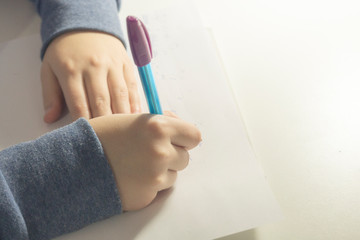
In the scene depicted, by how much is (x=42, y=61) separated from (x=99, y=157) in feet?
0.81

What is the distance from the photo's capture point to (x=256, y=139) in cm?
48

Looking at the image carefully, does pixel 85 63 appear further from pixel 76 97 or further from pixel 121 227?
pixel 121 227

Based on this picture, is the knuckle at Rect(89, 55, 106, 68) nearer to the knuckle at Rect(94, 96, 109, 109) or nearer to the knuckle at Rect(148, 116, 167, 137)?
the knuckle at Rect(94, 96, 109, 109)

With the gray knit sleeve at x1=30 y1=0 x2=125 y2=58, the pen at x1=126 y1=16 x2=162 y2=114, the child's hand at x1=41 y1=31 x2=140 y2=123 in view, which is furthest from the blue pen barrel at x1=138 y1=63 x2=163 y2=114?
the gray knit sleeve at x1=30 y1=0 x2=125 y2=58

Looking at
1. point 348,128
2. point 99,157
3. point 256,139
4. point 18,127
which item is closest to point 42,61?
point 18,127

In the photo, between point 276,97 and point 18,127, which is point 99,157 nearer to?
point 18,127

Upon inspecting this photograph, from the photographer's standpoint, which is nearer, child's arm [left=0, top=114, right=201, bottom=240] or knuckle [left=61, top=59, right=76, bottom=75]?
child's arm [left=0, top=114, right=201, bottom=240]

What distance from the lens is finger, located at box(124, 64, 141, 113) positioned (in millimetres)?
518

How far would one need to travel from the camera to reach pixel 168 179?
43 cm

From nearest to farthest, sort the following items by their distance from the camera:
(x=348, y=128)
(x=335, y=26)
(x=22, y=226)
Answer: (x=22, y=226), (x=348, y=128), (x=335, y=26)

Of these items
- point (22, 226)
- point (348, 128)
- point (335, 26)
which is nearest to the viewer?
point (22, 226)

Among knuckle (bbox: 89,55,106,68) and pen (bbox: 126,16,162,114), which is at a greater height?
knuckle (bbox: 89,55,106,68)

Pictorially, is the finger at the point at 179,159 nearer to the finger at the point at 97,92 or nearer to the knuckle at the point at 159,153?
the knuckle at the point at 159,153

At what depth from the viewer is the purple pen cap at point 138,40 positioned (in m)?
0.36
